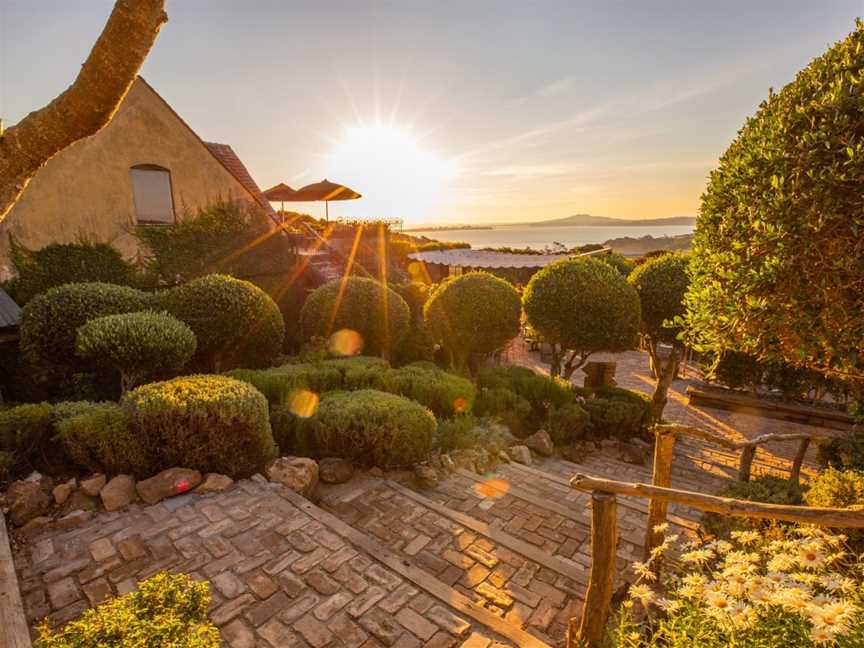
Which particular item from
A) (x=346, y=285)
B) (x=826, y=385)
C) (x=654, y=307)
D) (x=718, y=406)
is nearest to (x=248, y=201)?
(x=346, y=285)

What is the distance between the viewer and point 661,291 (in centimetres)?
1131

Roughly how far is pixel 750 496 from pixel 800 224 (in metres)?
3.76

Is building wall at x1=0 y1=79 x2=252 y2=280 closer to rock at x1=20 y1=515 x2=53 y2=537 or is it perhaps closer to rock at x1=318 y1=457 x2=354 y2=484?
rock at x1=20 y1=515 x2=53 y2=537

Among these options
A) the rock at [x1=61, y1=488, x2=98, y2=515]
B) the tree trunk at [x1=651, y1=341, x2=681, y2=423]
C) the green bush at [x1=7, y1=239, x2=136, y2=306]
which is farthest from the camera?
the tree trunk at [x1=651, y1=341, x2=681, y2=423]

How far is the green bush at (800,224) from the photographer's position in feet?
10.6

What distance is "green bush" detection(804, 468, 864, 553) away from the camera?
412 cm

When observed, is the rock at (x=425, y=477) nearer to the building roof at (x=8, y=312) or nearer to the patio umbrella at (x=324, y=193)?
the building roof at (x=8, y=312)

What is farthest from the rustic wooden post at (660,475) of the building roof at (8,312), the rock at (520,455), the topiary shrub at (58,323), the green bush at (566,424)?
the building roof at (8,312)

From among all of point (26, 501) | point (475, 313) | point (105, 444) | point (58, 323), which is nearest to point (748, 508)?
point (105, 444)

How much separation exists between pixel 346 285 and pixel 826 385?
1463cm

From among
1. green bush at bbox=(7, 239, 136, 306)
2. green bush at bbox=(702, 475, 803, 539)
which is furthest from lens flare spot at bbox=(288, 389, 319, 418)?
green bush at bbox=(7, 239, 136, 306)

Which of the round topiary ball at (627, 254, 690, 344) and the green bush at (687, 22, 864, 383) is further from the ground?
the green bush at (687, 22, 864, 383)

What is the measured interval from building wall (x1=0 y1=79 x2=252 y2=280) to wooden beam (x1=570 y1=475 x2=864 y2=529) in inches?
546

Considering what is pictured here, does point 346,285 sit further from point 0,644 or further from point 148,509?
point 0,644
